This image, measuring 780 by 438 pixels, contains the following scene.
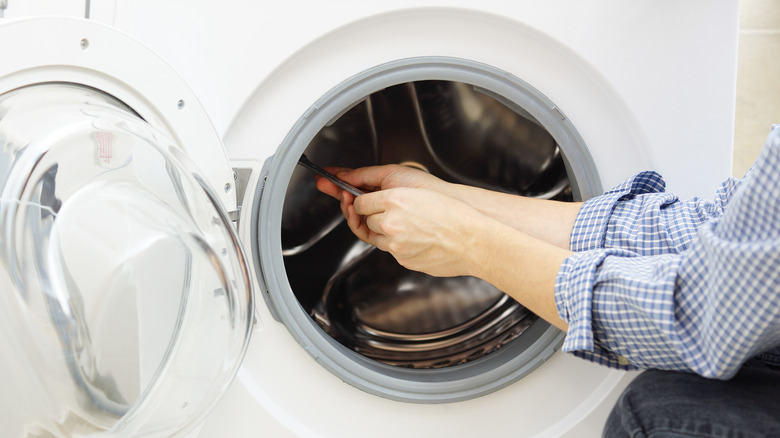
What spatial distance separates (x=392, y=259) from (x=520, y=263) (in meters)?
0.41

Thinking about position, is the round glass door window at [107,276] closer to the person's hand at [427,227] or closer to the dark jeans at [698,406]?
the person's hand at [427,227]

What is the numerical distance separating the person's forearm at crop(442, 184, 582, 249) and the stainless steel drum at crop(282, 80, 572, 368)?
13 cm

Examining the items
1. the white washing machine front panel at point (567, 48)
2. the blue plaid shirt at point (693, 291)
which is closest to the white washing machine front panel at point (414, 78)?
the white washing machine front panel at point (567, 48)

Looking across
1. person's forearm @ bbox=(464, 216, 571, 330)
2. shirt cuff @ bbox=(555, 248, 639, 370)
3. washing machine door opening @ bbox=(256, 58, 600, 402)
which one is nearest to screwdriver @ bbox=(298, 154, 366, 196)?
washing machine door opening @ bbox=(256, 58, 600, 402)

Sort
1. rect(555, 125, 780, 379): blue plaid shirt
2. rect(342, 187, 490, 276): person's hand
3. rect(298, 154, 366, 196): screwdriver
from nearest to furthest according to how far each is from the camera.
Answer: rect(555, 125, 780, 379): blue plaid shirt
rect(342, 187, 490, 276): person's hand
rect(298, 154, 366, 196): screwdriver

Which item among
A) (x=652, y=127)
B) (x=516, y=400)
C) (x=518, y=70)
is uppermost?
(x=518, y=70)

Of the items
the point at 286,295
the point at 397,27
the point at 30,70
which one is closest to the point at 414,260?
the point at 286,295

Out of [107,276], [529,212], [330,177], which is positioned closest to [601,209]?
[529,212]

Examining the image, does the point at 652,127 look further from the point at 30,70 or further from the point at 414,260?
the point at 30,70

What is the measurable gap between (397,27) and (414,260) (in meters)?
0.27

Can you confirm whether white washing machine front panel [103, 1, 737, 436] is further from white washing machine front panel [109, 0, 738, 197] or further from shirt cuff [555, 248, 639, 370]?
shirt cuff [555, 248, 639, 370]

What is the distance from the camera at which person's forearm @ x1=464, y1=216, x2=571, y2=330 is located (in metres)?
0.56

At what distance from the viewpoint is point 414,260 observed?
72 centimetres

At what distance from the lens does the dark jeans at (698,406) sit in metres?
0.46
